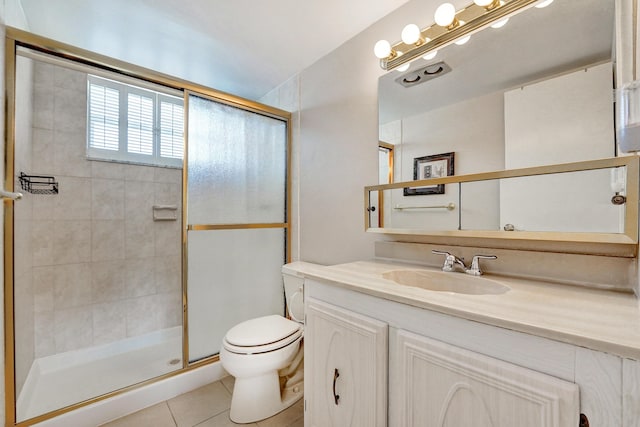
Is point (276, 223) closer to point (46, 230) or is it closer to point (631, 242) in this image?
point (46, 230)

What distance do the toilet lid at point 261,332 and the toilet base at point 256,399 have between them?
23 cm

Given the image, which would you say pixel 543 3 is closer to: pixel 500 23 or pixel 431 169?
pixel 500 23

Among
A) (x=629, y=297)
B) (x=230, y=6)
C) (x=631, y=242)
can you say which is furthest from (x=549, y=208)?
(x=230, y=6)

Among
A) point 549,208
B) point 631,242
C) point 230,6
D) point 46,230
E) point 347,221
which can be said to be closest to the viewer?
point 631,242

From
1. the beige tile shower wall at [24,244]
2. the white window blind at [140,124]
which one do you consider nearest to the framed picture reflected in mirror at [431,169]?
the beige tile shower wall at [24,244]

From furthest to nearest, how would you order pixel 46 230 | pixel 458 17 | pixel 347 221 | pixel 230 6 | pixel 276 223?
1. pixel 276 223
2. pixel 46 230
3. pixel 347 221
4. pixel 230 6
5. pixel 458 17

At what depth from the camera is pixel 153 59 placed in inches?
76.3

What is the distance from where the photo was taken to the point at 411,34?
1313 millimetres

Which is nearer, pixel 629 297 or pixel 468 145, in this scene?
pixel 629 297

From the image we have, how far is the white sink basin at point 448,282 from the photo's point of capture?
3.39ft

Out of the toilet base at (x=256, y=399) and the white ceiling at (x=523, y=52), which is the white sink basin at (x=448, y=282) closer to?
the white ceiling at (x=523, y=52)

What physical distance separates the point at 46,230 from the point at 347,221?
2.12 metres

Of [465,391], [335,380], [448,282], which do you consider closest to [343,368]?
[335,380]

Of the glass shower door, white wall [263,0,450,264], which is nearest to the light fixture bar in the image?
white wall [263,0,450,264]
